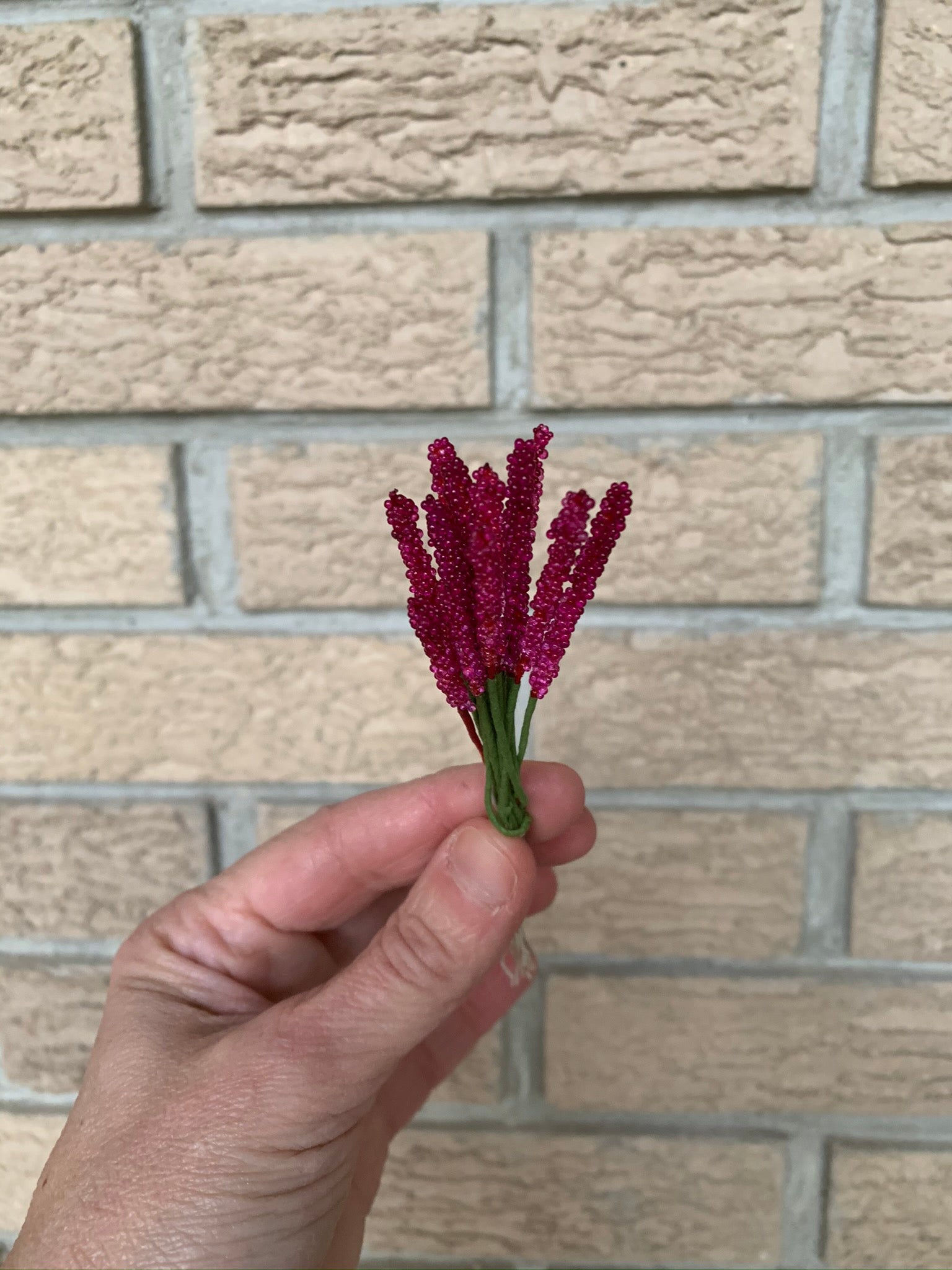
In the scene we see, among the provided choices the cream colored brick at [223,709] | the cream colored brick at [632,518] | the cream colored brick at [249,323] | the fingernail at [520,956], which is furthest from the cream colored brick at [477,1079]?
the cream colored brick at [249,323]

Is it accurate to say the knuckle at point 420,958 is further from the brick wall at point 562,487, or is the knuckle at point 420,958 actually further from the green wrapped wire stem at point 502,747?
the brick wall at point 562,487

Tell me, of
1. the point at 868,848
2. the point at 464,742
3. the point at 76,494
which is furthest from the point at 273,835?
the point at 868,848

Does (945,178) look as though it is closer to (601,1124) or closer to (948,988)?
(948,988)

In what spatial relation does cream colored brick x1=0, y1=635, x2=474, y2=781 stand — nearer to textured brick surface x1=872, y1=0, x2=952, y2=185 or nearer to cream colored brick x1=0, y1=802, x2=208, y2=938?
cream colored brick x1=0, y1=802, x2=208, y2=938

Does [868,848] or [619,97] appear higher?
[619,97]

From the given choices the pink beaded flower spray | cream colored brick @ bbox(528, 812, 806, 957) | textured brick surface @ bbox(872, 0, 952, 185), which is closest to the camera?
the pink beaded flower spray

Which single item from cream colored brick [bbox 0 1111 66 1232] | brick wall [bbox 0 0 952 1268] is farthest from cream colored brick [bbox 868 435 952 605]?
cream colored brick [bbox 0 1111 66 1232]

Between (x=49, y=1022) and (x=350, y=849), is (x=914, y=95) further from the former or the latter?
(x=49, y=1022)
